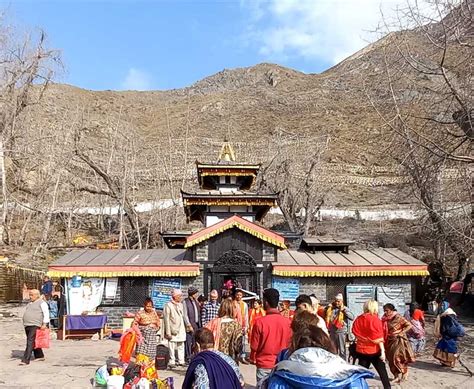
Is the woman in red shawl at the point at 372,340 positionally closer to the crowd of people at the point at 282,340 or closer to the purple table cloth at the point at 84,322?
the crowd of people at the point at 282,340

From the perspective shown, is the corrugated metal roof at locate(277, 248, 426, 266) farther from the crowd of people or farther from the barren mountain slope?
the barren mountain slope

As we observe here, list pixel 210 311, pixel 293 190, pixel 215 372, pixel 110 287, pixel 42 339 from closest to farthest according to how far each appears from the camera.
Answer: pixel 215 372, pixel 210 311, pixel 42 339, pixel 110 287, pixel 293 190

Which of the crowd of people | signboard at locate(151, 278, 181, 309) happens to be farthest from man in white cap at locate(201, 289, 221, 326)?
signboard at locate(151, 278, 181, 309)

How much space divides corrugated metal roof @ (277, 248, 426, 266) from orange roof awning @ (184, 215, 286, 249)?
0.79 metres

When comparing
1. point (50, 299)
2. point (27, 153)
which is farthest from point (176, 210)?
point (50, 299)

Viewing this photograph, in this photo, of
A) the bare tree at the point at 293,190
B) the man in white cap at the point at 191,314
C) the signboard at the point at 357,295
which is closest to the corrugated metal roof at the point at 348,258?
the signboard at the point at 357,295

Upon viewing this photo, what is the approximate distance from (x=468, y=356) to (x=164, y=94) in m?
117

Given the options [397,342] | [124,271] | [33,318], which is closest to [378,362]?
[397,342]

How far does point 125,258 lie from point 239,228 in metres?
3.95

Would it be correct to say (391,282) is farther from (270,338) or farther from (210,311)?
(270,338)

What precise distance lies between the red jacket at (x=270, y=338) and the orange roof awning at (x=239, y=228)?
10453 mm

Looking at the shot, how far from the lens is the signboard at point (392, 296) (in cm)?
1631

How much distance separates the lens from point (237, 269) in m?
16.4

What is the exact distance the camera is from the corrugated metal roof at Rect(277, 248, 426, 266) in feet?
53.5
